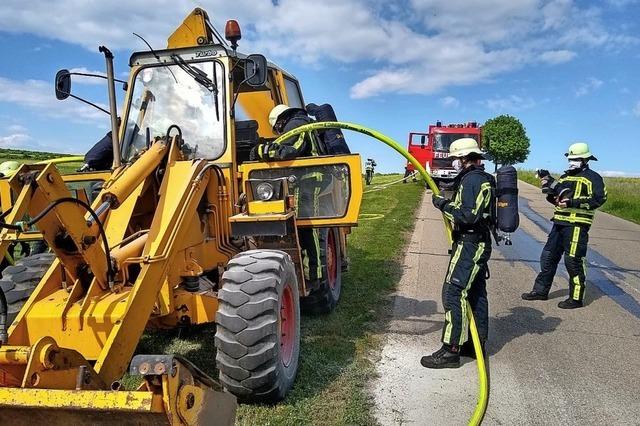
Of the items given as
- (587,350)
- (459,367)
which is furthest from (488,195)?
(587,350)

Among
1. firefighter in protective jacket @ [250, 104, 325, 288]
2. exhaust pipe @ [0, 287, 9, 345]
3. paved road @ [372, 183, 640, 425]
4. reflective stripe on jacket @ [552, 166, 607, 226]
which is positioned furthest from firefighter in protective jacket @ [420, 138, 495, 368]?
exhaust pipe @ [0, 287, 9, 345]

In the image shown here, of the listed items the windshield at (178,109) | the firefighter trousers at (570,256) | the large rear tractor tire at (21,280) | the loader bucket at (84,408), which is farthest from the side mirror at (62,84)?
the firefighter trousers at (570,256)

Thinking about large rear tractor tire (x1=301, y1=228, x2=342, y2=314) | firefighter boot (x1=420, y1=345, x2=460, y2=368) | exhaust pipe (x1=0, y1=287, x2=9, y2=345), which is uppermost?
exhaust pipe (x1=0, y1=287, x2=9, y2=345)

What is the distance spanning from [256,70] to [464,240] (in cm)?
→ 240

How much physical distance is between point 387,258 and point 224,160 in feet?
17.4

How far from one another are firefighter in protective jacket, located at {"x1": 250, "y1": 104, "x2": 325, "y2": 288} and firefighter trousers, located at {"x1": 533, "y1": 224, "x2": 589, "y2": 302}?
337 cm

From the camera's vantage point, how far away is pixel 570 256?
7.19 metres

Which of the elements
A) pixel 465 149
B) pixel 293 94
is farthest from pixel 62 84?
pixel 465 149

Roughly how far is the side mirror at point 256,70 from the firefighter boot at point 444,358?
2.81m

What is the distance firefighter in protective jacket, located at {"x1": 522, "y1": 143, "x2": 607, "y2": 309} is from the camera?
711 cm

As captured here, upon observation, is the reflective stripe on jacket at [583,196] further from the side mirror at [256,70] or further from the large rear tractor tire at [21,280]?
the large rear tractor tire at [21,280]

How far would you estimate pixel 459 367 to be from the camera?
16.6 feet

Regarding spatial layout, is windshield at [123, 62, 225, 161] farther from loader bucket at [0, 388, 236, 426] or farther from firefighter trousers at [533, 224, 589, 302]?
firefighter trousers at [533, 224, 589, 302]

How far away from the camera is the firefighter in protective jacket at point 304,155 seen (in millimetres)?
5027
